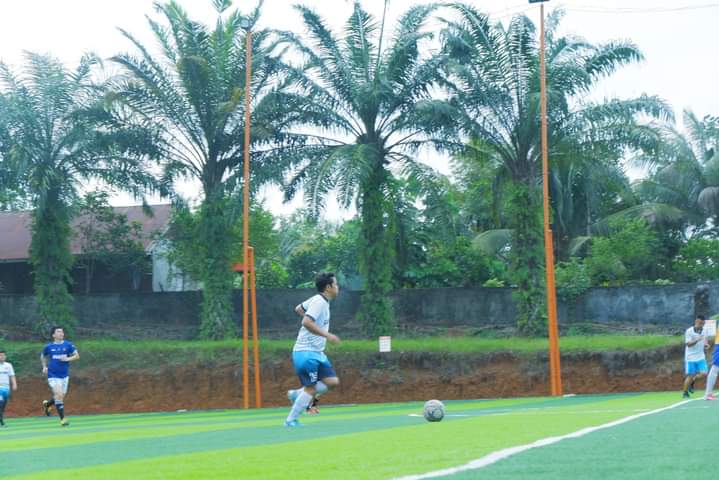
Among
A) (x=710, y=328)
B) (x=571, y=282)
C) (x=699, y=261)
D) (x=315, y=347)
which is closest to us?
(x=315, y=347)

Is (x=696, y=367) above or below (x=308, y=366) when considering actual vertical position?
below

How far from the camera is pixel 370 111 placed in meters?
33.1

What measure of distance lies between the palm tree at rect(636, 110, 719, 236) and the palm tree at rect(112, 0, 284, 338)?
1795 cm

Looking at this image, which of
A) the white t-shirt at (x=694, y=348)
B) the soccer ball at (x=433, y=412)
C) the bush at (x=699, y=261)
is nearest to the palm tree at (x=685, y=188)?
the bush at (x=699, y=261)

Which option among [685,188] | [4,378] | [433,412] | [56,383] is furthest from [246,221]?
[685,188]

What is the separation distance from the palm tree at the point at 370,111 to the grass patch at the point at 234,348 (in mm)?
1742

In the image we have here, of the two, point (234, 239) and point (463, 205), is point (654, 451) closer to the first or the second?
point (234, 239)

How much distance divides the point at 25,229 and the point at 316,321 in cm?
3690

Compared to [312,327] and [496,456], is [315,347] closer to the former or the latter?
[312,327]

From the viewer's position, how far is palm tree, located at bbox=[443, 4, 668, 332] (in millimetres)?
32688

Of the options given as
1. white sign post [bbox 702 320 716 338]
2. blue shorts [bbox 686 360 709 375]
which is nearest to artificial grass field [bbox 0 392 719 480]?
blue shorts [bbox 686 360 709 375]

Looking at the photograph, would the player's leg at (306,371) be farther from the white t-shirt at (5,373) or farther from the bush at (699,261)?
the bush at (699,261)

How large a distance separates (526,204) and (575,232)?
15471 millimetres

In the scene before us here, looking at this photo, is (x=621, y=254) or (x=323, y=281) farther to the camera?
(x=621, y=254)
